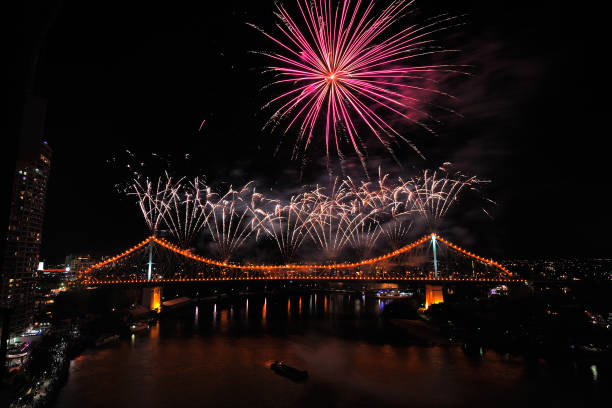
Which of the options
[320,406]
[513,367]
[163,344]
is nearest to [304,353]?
[320,406]

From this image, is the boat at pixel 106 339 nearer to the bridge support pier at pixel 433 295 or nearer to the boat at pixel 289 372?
the boat at pixel 289 372

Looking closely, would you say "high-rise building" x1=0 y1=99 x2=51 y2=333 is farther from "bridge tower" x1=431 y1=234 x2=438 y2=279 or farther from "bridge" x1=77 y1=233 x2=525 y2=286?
"bridge tower" x1=431 y1=234 x2=438 y2=279

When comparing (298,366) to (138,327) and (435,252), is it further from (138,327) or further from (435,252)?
(435,252)

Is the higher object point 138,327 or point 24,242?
point 24,242

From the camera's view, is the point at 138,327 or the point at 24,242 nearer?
the point at 138,327

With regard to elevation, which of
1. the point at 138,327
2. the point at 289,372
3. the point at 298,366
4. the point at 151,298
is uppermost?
the point at 151,298

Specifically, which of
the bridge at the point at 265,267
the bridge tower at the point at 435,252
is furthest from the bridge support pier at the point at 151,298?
the bridge tower at the point at 435,252

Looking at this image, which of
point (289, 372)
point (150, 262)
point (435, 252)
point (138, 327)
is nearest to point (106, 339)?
point (138, 327)
